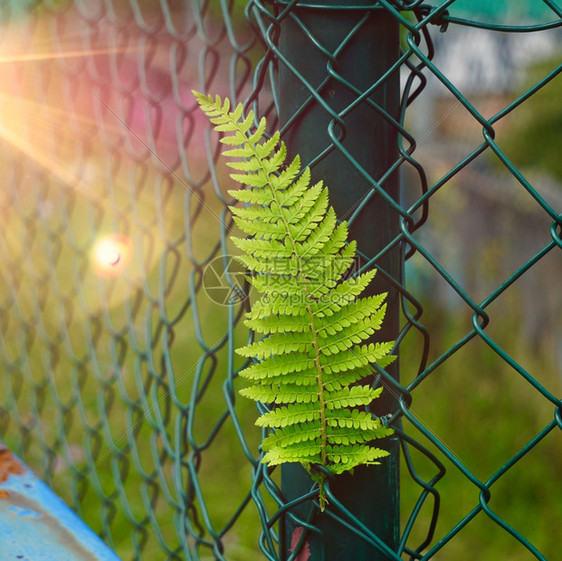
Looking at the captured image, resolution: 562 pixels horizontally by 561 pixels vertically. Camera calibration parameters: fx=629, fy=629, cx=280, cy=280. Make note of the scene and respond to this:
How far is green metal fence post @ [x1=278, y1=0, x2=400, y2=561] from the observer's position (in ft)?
2.47

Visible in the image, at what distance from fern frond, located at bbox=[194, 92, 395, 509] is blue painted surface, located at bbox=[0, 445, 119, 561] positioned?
0.48 meters

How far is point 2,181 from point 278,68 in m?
2.17

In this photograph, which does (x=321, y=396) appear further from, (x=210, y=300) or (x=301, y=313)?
(x=210, y=300)

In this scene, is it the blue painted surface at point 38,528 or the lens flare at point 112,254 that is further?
the lens flare at point 112,254

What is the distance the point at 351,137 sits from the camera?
0.77m

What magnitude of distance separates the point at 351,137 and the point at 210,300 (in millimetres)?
2933

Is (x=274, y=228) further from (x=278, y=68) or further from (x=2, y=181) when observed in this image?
(x=2, y=181)

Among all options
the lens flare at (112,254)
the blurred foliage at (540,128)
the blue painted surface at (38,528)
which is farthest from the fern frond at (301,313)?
the blurred foliage at (540,128)

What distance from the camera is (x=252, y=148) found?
2.36ft

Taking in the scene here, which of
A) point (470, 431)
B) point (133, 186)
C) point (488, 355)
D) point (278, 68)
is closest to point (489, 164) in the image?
point (488, 355)

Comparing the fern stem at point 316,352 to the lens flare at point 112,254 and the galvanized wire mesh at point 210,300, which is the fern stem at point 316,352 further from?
the lens flare at point 112,254

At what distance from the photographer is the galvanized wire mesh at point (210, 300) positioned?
807 millimetres

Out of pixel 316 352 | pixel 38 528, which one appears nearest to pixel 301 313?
pixel 316 352

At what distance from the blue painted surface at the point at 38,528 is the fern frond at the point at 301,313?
0.48 meters
